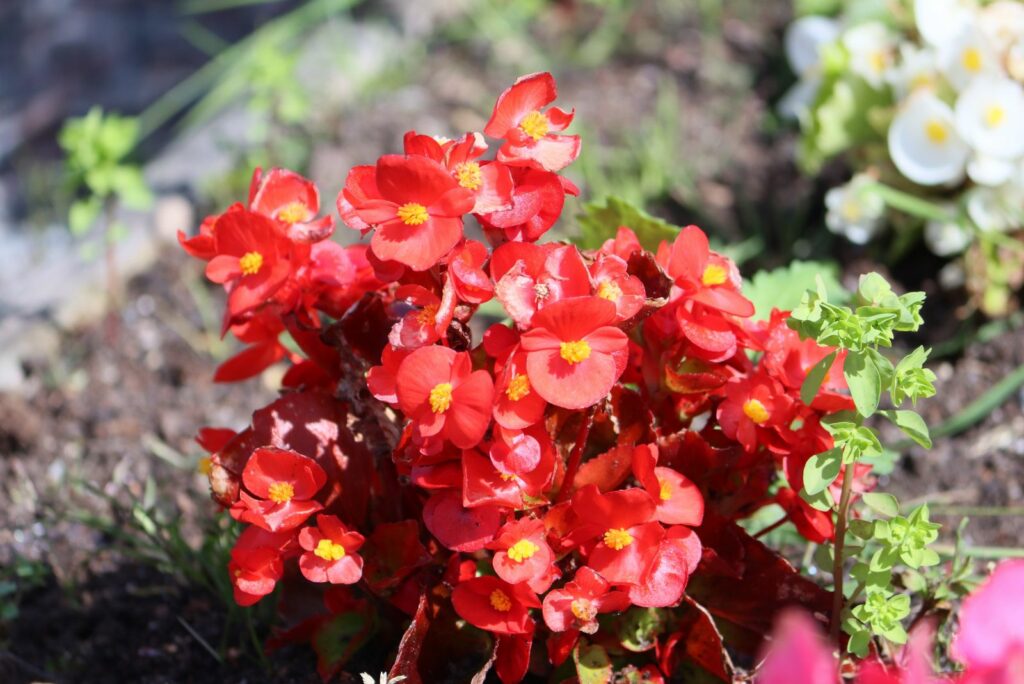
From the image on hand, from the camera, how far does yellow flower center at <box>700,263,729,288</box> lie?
1.34m

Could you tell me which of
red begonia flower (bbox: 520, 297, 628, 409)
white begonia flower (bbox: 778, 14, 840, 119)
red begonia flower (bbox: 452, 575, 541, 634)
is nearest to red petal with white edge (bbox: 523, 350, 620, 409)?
red begonia flower (bbox: 520, 297, 628, 409)

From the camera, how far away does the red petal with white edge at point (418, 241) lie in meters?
1.21

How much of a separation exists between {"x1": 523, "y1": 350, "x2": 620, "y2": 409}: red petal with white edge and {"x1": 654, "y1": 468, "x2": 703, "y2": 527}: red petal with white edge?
191 mm

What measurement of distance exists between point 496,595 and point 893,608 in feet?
1.51

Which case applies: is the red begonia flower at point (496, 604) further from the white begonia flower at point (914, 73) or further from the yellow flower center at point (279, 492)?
the white begonia flower at point (914, 73)

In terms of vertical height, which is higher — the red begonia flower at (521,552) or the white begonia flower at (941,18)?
the red begonia flower at (521,552)

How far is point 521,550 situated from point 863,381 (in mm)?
418

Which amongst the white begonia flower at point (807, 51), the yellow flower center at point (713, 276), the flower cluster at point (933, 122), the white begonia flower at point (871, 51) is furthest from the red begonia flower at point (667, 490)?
the white begonia flower at point (807, 51)

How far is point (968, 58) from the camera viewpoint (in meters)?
2.34

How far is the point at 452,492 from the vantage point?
1.32 meters

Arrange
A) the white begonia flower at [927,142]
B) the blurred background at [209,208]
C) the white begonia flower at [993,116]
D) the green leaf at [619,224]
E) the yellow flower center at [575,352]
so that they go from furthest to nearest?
the white begonia flower at [927,142] → the white begonia flower at [993,116] → the blurred background at [209,208] → the green leaf at [619,224] → the yellow flower center at [575,352]

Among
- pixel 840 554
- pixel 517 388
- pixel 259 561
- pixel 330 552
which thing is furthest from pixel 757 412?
pixel 259 561

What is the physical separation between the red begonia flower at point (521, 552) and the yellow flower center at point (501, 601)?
2.5 inches

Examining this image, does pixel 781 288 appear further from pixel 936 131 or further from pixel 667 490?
pixel 936 131
